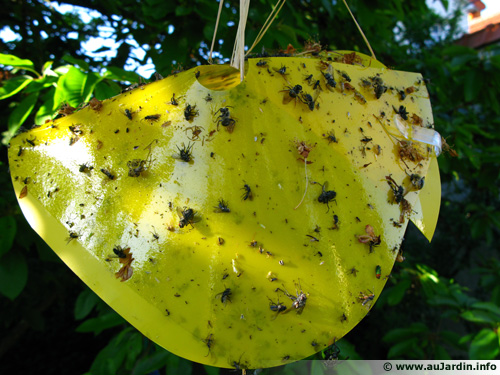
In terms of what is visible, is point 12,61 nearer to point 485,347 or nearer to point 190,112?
point 190,112

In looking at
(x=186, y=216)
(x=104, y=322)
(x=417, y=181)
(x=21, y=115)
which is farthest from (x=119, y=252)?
(x=21, y=115)

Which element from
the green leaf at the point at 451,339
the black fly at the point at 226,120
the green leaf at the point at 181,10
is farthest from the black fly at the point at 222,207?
the green leaf at the point at 451,339

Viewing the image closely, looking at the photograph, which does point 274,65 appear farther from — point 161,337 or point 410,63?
point 410,63

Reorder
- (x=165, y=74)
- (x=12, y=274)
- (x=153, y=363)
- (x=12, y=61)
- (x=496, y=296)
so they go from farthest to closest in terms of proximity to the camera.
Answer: (x=496, y=296)
(x=165, y=74)
(x=12, y=274)
(x=12, y=61)
(x=153, y=363)

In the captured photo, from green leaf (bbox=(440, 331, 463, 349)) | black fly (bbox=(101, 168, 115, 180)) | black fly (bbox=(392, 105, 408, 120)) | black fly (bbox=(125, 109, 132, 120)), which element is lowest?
green leaf (bbox=(440, 331, 463, 349))

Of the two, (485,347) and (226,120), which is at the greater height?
(226,120)

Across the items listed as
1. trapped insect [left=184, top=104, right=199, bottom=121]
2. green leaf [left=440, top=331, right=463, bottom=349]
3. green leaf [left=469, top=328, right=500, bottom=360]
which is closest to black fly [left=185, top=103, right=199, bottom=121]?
trapped insect [left=184, top=104, right=199, bottom=121]

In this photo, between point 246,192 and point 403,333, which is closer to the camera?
point 246,192

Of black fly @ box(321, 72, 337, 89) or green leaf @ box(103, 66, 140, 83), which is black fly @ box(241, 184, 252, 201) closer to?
black fly @ box(321, 72, 337, 89)
